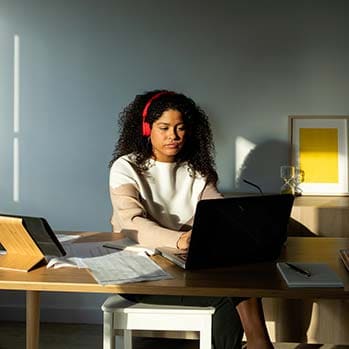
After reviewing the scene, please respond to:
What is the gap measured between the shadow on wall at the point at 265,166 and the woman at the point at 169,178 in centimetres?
82

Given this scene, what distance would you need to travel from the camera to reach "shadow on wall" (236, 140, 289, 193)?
3379mm

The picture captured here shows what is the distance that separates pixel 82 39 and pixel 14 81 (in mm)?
455

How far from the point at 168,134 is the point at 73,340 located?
4.70 ft

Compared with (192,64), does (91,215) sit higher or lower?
lower

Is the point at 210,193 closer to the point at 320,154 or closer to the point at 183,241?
the point at 183,241

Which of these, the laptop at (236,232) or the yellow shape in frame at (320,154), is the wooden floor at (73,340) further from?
the laptop at (236,232)

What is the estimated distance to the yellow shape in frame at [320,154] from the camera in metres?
3.34

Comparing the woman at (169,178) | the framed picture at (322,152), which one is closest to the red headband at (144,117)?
the woman at (169,178)

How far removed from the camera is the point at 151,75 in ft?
11.1

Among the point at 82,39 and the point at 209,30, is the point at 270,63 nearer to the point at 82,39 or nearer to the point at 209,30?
the point at 209,30

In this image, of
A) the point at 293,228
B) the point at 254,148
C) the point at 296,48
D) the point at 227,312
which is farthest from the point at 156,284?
the point at 296,48

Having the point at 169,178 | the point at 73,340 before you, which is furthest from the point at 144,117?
the point at 73,340

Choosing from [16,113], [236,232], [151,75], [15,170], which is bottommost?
[236,232]

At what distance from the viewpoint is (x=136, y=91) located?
11.2ft
